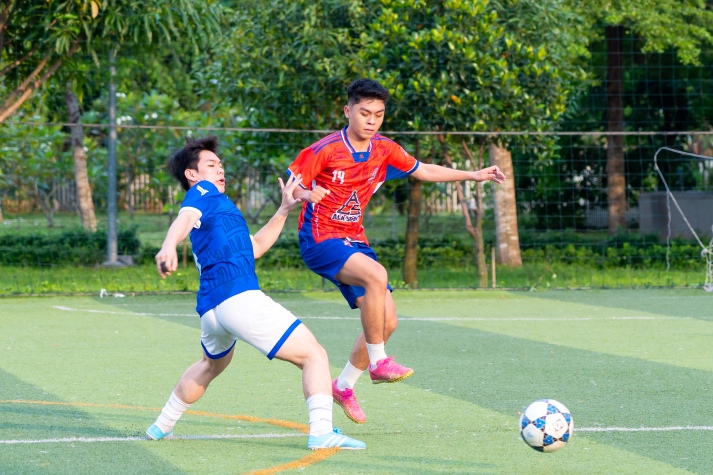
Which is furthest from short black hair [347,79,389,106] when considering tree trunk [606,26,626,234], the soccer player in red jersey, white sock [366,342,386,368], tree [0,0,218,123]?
tree trunk [606,26,626,234]

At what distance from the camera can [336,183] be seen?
630 cm

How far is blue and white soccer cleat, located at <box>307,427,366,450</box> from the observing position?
502 centimetres

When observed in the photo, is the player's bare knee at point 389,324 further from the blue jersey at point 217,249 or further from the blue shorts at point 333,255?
the blue jersey at point 217,249

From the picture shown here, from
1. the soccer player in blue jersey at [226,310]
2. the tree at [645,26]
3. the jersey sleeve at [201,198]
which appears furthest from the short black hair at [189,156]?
the tree at [645,26]

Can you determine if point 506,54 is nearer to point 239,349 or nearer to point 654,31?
point 654,31

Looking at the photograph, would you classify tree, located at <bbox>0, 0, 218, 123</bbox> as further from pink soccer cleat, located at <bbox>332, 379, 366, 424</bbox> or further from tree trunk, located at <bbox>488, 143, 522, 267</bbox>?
pink soccer cleat, located at <bbox>332, 379, 366, 424</bbox>

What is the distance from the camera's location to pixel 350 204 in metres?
6.32

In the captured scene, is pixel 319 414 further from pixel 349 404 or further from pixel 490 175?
pixel 490 175

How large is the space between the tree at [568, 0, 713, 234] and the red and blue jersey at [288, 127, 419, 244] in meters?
10.4

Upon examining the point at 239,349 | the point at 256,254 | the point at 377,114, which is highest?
the point at 377,114

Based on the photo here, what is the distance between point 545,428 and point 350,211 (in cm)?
202

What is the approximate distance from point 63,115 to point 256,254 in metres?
18.9

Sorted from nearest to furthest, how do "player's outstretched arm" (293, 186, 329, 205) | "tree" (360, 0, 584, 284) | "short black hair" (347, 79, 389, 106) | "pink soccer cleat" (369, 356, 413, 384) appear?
"player's outstretched arm" (293, 186, 329, 205), "pink soccer cleat" (369, 356, 413, 384), "short black hair" (347, 79, 389, 106), "tree" (360, 0, 584, 284)

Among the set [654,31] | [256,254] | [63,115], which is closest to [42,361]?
[256,254]
